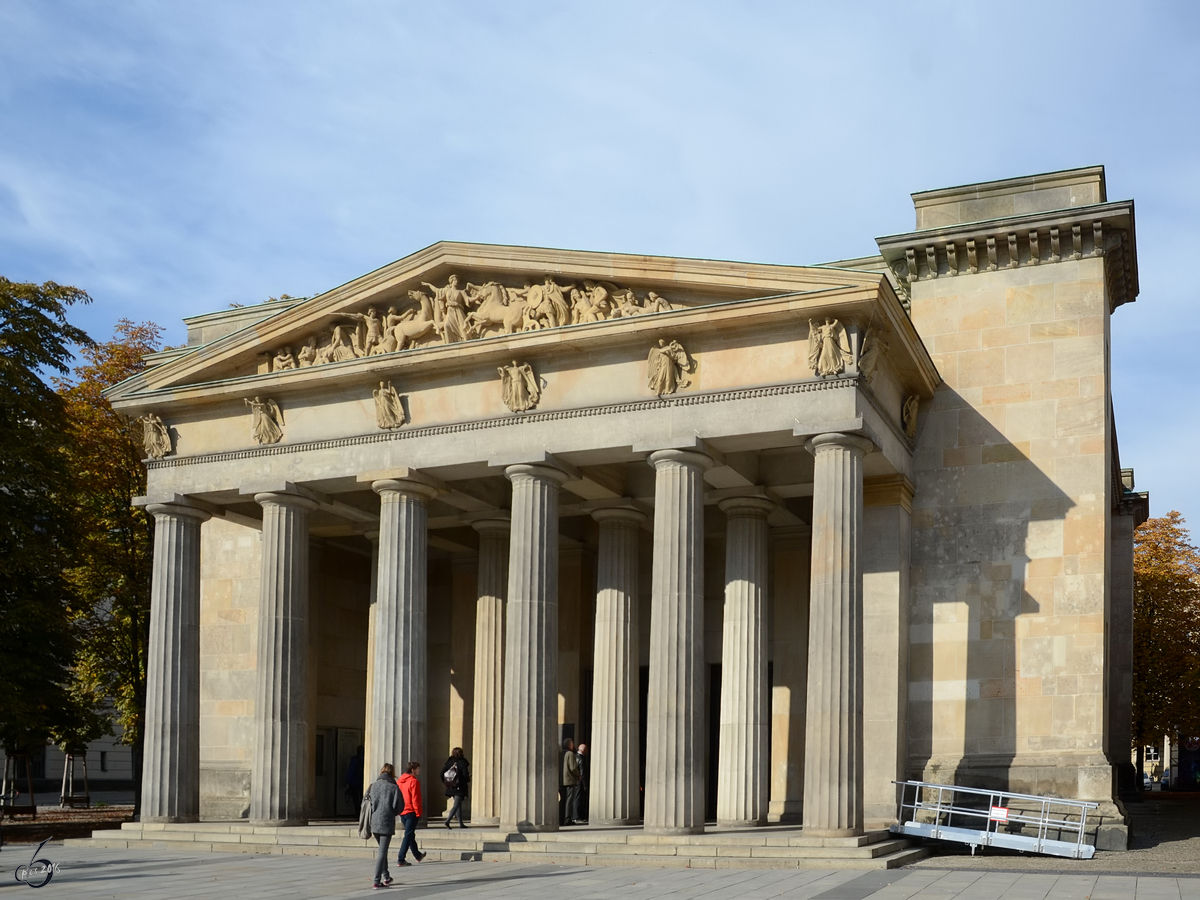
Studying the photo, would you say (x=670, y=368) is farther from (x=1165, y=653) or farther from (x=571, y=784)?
(x=1165, y=653)

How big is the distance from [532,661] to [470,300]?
869 centimetres

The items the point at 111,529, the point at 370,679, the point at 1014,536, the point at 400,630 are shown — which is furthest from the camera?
the point at 111,529

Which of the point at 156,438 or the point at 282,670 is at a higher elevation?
the point at 156,438

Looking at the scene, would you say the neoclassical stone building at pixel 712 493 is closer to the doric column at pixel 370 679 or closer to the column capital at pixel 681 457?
the column capital at pixel 681 457

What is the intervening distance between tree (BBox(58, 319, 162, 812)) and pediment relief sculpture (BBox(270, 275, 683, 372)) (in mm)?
14813

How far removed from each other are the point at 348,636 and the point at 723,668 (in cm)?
1426

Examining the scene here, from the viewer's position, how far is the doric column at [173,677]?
34.1 m

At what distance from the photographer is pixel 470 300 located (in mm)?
32375

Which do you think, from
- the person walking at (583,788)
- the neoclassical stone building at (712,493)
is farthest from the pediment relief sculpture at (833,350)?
the person walking at (583,788)

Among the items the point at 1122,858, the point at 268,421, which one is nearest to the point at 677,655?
the point at 1122,858

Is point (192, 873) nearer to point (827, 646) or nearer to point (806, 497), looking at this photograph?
point (827, 646)

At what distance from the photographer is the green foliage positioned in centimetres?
4697

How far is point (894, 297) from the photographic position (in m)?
28.6

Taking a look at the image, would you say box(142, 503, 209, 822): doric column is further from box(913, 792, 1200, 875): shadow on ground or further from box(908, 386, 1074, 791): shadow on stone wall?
box(913, 792, 1200, 875): shadow on ground
